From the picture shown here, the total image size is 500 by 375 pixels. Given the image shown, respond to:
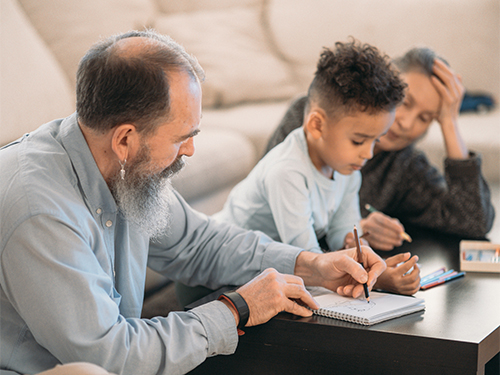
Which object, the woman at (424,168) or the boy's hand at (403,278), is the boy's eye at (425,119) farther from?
the boy's hand at (403,278)

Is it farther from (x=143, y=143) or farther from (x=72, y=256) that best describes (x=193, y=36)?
(x=72, y=256)

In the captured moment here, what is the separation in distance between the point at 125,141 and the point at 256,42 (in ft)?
8.18

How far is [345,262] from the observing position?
1.14m

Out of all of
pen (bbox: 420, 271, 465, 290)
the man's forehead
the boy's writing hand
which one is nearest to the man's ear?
the man's forehead

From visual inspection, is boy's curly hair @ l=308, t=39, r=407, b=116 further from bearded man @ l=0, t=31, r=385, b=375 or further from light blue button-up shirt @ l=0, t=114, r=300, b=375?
light blue button-up shirt @ l=0, t=114, r=300, b=375

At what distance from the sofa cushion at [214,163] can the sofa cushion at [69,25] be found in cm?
65

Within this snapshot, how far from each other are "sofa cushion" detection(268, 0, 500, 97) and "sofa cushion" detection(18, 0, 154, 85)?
1138 millimetres

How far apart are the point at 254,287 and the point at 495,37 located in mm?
2455

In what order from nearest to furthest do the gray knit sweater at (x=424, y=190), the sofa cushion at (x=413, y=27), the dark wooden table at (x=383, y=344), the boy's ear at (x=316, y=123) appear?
the dark wooden table at (x=383, y=344), the boy's ear at (x=316, y=123), the gray knit sweater at (x=424, y=190), the sofa cushion at (x=413, y=27)

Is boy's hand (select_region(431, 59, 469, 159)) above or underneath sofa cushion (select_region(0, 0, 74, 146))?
underneath

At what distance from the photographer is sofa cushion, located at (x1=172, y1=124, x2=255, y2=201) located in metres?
2.03

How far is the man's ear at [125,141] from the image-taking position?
3.25 ft

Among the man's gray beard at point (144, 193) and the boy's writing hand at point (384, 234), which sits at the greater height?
the man's gray beard at point (144, 193)

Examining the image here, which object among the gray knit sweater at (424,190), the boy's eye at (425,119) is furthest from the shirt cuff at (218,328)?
the boy's eye at (425,119)
